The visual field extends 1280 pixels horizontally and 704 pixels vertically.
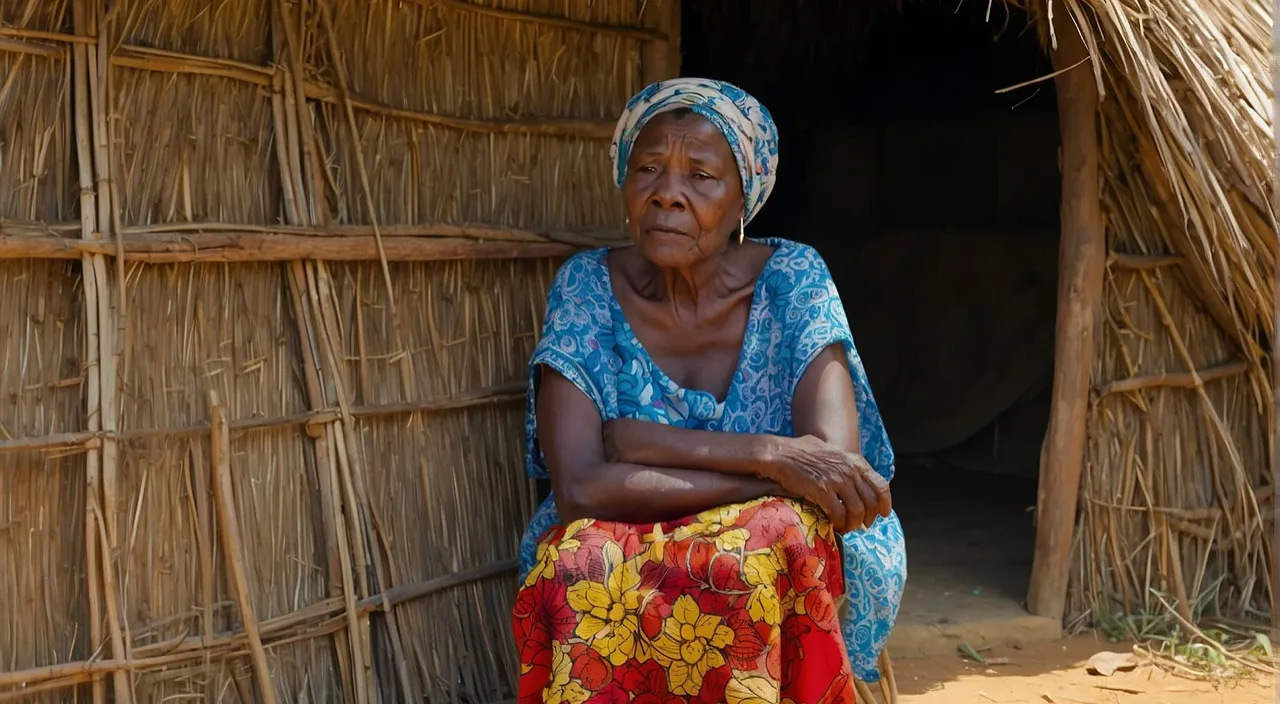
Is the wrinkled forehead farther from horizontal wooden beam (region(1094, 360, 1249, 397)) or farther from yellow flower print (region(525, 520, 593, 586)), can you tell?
horizontal wooden beam (region(1094, 360, 1249, 397))

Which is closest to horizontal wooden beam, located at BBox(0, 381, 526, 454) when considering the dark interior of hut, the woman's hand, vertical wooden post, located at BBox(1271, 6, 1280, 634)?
the woman's hand

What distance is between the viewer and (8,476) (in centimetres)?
258

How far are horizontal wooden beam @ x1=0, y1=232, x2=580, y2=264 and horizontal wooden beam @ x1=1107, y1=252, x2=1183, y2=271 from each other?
5.78 ft

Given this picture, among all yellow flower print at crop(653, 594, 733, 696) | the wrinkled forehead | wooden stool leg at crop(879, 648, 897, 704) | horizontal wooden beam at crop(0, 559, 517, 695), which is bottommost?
wooden stool leg at crop(879, 648, 897, 704)

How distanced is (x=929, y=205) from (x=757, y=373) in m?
4.36

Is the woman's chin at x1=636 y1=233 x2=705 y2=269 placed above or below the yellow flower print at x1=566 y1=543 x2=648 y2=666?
above

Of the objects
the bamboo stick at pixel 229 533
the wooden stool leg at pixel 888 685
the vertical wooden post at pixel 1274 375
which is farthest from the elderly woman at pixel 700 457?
the vertical wooden post at pixel 1274 375

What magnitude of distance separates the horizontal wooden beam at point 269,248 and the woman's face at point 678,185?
0.61 meters

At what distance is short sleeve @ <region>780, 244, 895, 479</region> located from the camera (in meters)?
2.84

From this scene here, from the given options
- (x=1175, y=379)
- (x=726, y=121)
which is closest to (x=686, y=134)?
(x=726, y=121)

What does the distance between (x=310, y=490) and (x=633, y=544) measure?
0.97 meters

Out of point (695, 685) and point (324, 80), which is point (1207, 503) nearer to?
point (695, 685)

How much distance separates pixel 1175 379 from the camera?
4.18 meters

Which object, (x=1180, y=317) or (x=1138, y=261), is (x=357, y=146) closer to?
(x=1138, y=261)
